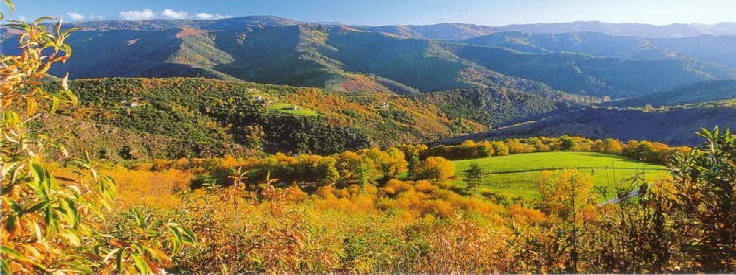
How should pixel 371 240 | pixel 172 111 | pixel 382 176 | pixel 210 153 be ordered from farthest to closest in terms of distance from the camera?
pixel 172 111 → pixel 210 153 → pixel 382 176 → pixel 371 240

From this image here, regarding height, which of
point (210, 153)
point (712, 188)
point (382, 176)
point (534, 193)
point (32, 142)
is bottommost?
point (210, 153)

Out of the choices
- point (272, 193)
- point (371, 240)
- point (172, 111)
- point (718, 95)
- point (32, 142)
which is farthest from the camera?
point (718, 95)

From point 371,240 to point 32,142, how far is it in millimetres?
5405

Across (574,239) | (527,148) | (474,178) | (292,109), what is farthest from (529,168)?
(292,109)

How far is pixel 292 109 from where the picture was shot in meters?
120

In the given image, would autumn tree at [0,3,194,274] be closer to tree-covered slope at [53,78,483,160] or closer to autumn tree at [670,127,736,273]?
autumn tree at [670,127,736,273]

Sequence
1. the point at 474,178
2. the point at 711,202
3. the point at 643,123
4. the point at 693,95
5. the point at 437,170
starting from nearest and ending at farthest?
1. the point at 711,202
2. the point at 474,178
3. the point at 437,170
4. the point at 643,123
5. the point at 693,95

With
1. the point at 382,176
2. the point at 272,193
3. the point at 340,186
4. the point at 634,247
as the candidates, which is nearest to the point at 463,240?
the point at 634,247

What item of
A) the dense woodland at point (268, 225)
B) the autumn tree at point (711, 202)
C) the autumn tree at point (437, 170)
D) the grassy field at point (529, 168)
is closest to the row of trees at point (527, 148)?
the grassy field at point (529, 168)

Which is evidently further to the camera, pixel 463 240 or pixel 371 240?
pixel 371 240

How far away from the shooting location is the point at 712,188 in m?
3.90

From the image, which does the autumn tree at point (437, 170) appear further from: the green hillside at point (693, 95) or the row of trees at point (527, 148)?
the green hillside at point (693, 95)

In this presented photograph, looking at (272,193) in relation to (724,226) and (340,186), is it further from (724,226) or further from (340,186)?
(340,186)

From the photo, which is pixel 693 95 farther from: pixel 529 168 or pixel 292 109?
pixel 529 168
